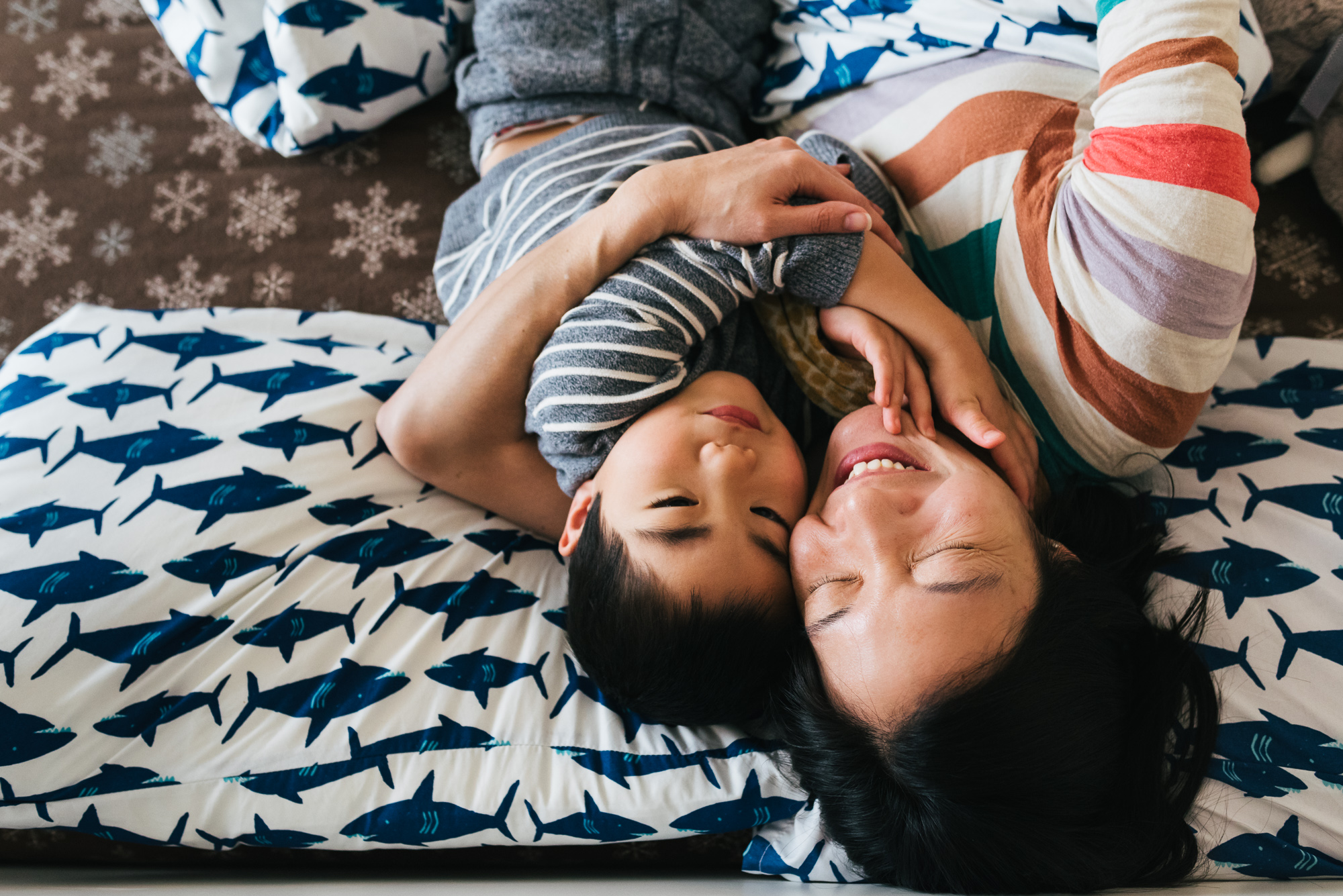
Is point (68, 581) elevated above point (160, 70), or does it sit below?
below

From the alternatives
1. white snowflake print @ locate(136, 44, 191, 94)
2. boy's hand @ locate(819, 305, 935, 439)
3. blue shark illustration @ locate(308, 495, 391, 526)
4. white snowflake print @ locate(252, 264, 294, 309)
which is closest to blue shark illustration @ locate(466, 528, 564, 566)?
blue shark illustration @ locate(308, 495, 391, 526)

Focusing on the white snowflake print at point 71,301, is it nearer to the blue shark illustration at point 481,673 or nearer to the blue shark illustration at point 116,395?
the blue shark illustration at point 116,395

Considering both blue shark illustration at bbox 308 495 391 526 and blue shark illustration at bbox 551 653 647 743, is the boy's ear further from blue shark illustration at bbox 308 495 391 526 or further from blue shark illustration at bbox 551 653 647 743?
blue shark illustration at bbox 308 495 391 526

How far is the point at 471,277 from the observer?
3.67ft

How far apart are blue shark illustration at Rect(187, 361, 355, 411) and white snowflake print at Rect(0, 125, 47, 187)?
2.08 ft

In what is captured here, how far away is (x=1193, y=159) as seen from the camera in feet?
2.48

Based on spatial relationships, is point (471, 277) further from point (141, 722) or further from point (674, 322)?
point (141, 722)

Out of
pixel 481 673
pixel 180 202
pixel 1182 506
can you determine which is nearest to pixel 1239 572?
pixel 1182 506

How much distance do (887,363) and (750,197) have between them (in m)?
0.25

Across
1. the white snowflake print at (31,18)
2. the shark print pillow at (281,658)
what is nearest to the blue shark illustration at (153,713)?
the shark print pillow at (281,658)

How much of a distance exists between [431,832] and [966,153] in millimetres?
1026

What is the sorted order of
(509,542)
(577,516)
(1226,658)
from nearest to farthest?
(1226,658), (577,516), (509,542)

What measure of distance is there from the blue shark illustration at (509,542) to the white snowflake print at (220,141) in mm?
833

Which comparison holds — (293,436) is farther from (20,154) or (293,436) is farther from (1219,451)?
(1219,451)
